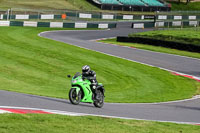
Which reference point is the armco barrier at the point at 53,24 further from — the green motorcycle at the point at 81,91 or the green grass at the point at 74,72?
the green motorcycle at the point at 81,91

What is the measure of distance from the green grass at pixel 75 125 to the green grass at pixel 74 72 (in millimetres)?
6275

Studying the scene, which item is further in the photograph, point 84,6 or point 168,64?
point 84,6

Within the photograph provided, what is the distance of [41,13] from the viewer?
56.5 meters

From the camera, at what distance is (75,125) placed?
9445 mm

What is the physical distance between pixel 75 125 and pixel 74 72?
13.9 m

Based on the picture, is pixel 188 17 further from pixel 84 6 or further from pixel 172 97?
pixel 172 97

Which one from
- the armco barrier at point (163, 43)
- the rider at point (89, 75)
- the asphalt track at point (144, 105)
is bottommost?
the asphalt track at point (144, 105)

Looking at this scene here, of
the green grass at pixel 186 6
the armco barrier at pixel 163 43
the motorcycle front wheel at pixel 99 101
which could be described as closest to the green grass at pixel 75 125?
the motorcycle front wheel at pixel 99 101

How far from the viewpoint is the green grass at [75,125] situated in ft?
28.4

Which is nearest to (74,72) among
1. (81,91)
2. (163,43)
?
(81,91)

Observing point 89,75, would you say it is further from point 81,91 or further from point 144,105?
point 144,105

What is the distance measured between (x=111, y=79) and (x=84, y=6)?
161 feet

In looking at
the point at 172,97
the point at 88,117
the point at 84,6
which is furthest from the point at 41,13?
the point at 88,117

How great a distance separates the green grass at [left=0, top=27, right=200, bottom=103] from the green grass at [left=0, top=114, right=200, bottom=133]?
247 inches
